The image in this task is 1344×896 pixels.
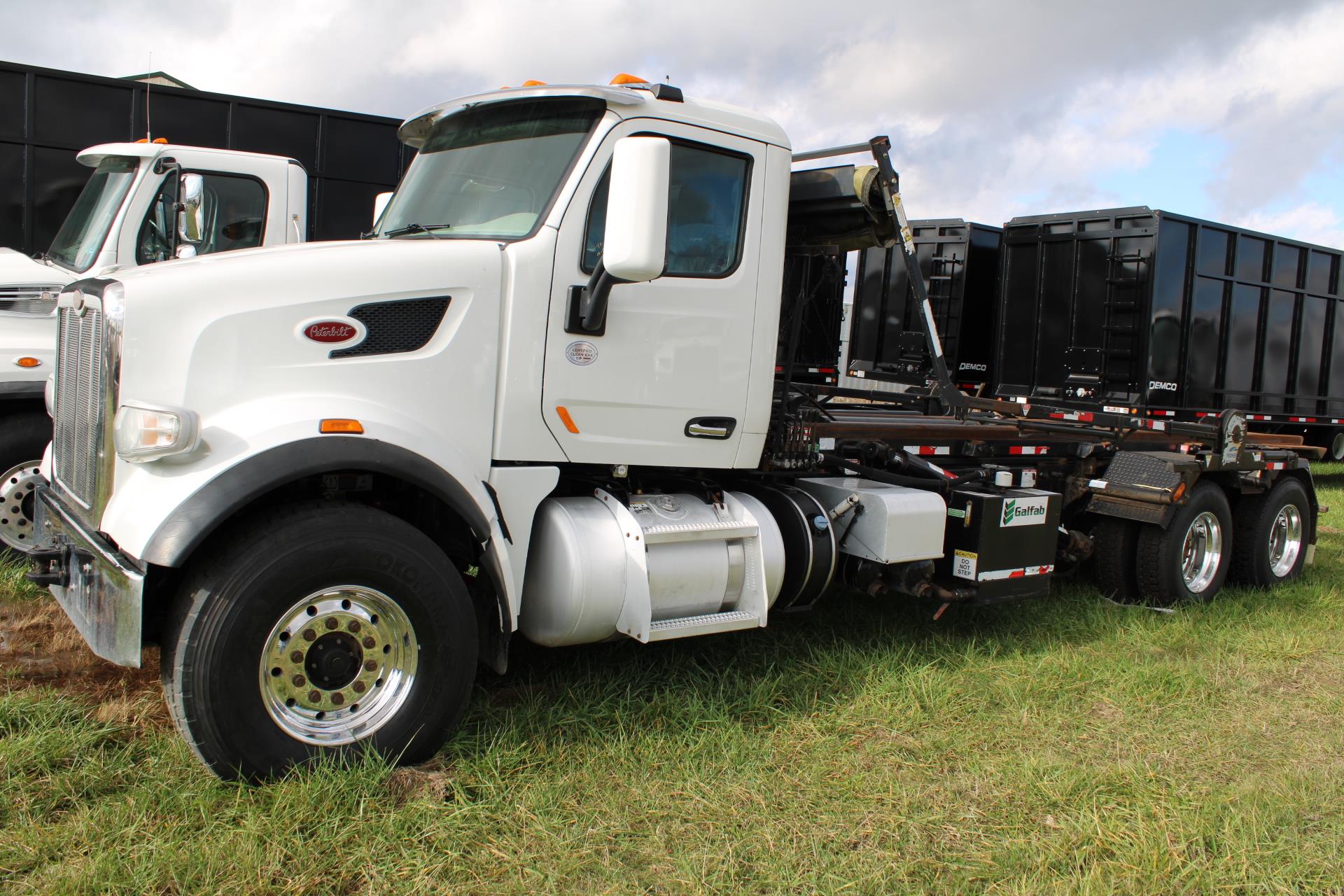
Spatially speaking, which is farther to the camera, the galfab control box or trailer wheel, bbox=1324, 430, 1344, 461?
trailer wheel, bbox=1324, 430, 1344, 461

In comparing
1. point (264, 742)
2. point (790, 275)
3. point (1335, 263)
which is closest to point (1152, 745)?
point (790, 275)

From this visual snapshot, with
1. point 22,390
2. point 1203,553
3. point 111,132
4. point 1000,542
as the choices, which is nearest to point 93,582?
point 22,390

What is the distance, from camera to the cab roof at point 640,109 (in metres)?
4.10

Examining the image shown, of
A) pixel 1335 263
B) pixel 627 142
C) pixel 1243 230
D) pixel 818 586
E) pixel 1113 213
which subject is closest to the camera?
pixel 627 142

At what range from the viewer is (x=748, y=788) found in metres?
3.71

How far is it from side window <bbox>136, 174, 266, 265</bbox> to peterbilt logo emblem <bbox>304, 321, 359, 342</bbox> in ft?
11.0

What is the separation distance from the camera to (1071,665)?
17.2 ft

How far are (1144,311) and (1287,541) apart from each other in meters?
3.94

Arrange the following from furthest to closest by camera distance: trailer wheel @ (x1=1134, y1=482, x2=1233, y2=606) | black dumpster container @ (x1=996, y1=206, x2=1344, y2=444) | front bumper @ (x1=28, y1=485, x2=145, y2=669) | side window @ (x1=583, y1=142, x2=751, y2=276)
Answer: black dumpster container @ (x1=996, y1=206, x2=1344, y2=444) → trailer wheel @ (x1=1134, y1=482, x2=1233, y2=606) → side window @ (x1=583, y1=142, x2=751, y2=276) → front bumper @ (x1=28, y1=485, x2=145, y2=669)

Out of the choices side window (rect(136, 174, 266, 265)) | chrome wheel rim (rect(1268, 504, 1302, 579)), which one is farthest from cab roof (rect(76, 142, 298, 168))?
chrome wheel rim (rect(1268, 504, 1302, 579))

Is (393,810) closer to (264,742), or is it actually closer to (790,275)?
(264,742)

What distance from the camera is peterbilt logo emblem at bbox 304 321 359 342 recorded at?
3.51m

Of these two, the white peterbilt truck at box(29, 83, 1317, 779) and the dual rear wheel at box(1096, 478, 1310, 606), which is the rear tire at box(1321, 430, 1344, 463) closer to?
the dual rear wheel at box(1096, 478, 1310, 606)

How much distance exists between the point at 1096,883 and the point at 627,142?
2921 millimetres
